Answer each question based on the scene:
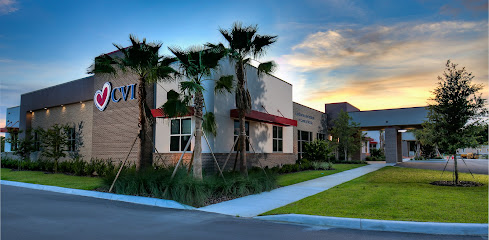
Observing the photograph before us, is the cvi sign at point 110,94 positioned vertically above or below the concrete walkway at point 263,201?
above

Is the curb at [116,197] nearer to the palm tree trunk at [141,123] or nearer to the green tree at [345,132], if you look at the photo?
the palm tree trunk at [141,123]

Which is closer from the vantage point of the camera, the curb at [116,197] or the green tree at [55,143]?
the curb at [116,197]

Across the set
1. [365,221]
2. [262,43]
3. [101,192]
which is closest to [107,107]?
[101,192]

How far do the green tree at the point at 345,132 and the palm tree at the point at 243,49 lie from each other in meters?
20.0

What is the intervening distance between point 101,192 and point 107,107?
9.90 metres

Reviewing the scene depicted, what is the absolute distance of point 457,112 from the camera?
14.1m

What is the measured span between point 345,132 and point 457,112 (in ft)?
63.2

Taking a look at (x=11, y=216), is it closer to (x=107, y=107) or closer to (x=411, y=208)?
(x=411, y=208)

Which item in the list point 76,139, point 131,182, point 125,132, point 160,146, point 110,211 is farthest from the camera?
point 76,139

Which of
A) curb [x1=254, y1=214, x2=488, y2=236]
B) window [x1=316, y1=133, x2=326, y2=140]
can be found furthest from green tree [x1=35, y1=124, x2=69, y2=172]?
window [x1=316, y1=133, x2=326, y2=140]

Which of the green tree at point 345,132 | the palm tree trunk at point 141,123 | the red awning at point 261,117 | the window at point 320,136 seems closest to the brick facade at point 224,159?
the palm tree trunk at point 141,123

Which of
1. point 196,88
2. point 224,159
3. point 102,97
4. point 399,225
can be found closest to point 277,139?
point 224,159

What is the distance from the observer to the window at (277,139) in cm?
2355

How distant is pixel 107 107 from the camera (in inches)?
846
